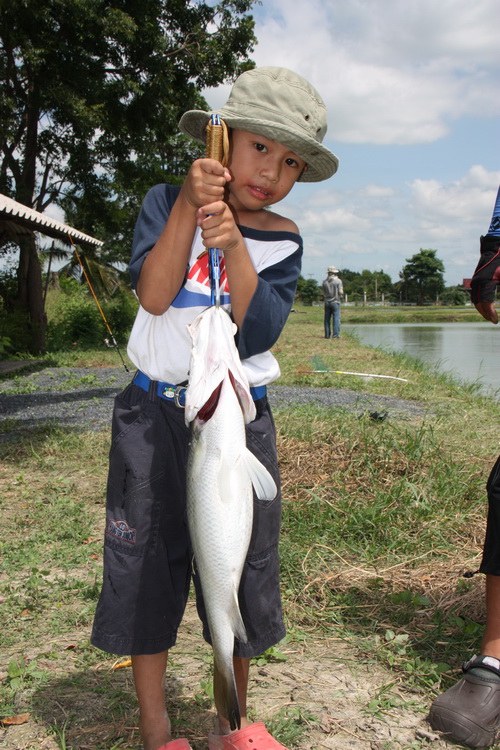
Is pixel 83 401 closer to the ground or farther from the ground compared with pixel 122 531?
closer to the ground

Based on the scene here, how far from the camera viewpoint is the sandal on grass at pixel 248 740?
6.18 feet

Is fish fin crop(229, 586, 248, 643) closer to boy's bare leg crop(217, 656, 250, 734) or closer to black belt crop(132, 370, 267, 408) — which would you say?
boy's bare leg crop(217, 656, 250, 734)

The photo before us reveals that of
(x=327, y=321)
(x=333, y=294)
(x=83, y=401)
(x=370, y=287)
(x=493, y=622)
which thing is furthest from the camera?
(x=370, y=287)

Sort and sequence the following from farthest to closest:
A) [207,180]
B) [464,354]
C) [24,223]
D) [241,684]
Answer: [464,354] < [24,223] < [241,684] < [207,180]

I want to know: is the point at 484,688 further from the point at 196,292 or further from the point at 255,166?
the point at 255,166

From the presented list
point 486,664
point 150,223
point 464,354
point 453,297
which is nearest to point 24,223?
point 150,223

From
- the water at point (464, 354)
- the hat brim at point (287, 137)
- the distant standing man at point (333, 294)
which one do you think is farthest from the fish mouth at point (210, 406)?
the distant standing man at point (333, 294)

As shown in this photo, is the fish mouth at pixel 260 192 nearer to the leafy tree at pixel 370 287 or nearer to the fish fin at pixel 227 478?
the fish fin at pixel 227 478

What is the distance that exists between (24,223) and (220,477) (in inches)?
423

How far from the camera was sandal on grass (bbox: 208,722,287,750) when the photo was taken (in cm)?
188

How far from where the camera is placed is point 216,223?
1.56 metres

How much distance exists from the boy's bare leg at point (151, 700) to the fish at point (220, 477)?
0.33 meters

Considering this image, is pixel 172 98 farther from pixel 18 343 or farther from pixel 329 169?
pixel 329 169

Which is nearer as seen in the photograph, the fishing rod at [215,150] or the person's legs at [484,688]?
the fishing rod at [215,150]
